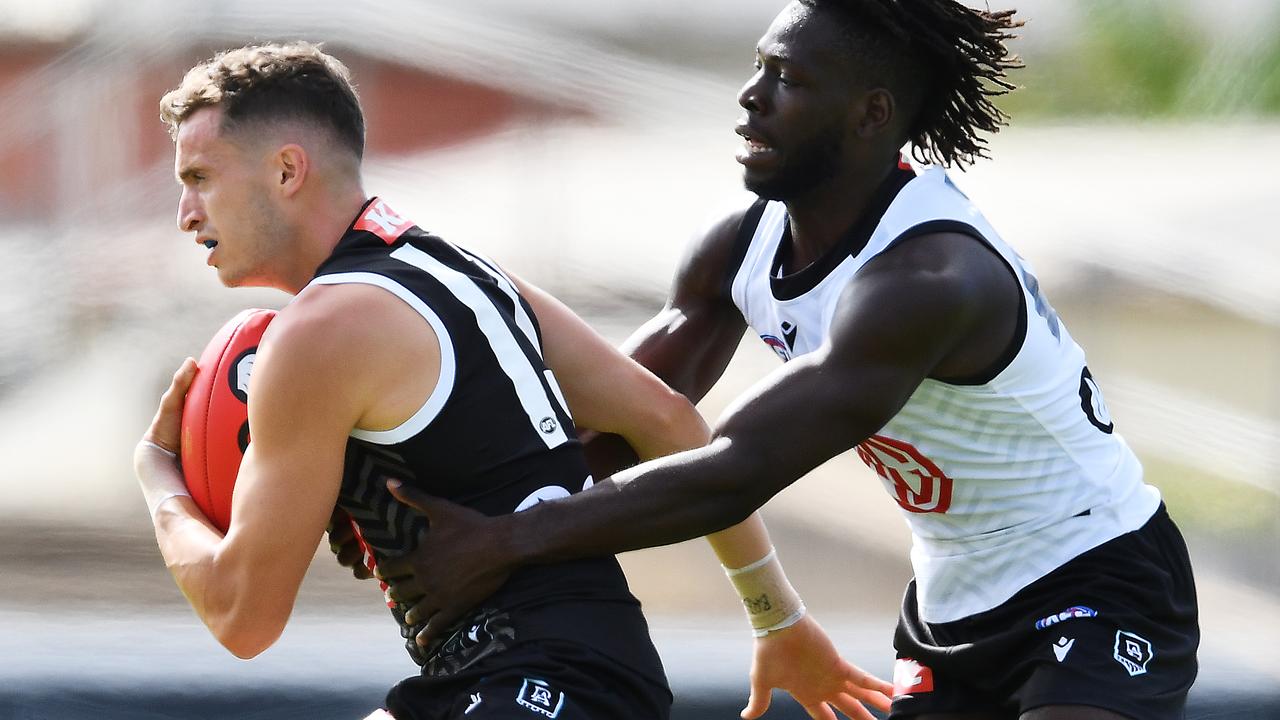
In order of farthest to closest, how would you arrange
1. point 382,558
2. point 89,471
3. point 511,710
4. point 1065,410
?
1. point 89,471
2. point 1065,410
3. point 382,558
4. point 511,710

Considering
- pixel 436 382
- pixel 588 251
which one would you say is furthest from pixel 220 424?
pixel 588 251

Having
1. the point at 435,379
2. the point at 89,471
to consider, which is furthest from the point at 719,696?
the point at 435,379

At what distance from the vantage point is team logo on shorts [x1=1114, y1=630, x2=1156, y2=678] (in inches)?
92.4

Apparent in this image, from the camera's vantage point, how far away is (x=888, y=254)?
7.52ft

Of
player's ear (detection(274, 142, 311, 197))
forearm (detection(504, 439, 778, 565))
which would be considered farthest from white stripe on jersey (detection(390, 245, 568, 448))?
player's ear (detection(274, 142, 311, 197))

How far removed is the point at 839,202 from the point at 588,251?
203 centimetres

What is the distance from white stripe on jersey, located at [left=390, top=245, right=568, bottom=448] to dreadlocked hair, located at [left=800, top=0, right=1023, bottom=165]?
2.55 ft

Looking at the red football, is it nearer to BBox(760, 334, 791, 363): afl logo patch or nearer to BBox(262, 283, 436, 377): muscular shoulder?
BBox(262, 283, 436, 377): muscular shoulder

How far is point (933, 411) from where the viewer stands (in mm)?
2387

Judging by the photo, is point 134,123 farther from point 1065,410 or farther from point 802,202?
point 1065,410

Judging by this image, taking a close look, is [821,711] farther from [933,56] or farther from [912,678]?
[933,56]

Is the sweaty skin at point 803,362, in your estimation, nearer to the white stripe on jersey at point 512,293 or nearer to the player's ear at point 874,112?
the player's ear at point 874,112

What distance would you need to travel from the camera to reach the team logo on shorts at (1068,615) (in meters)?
2.40

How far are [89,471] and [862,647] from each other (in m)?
2.40
